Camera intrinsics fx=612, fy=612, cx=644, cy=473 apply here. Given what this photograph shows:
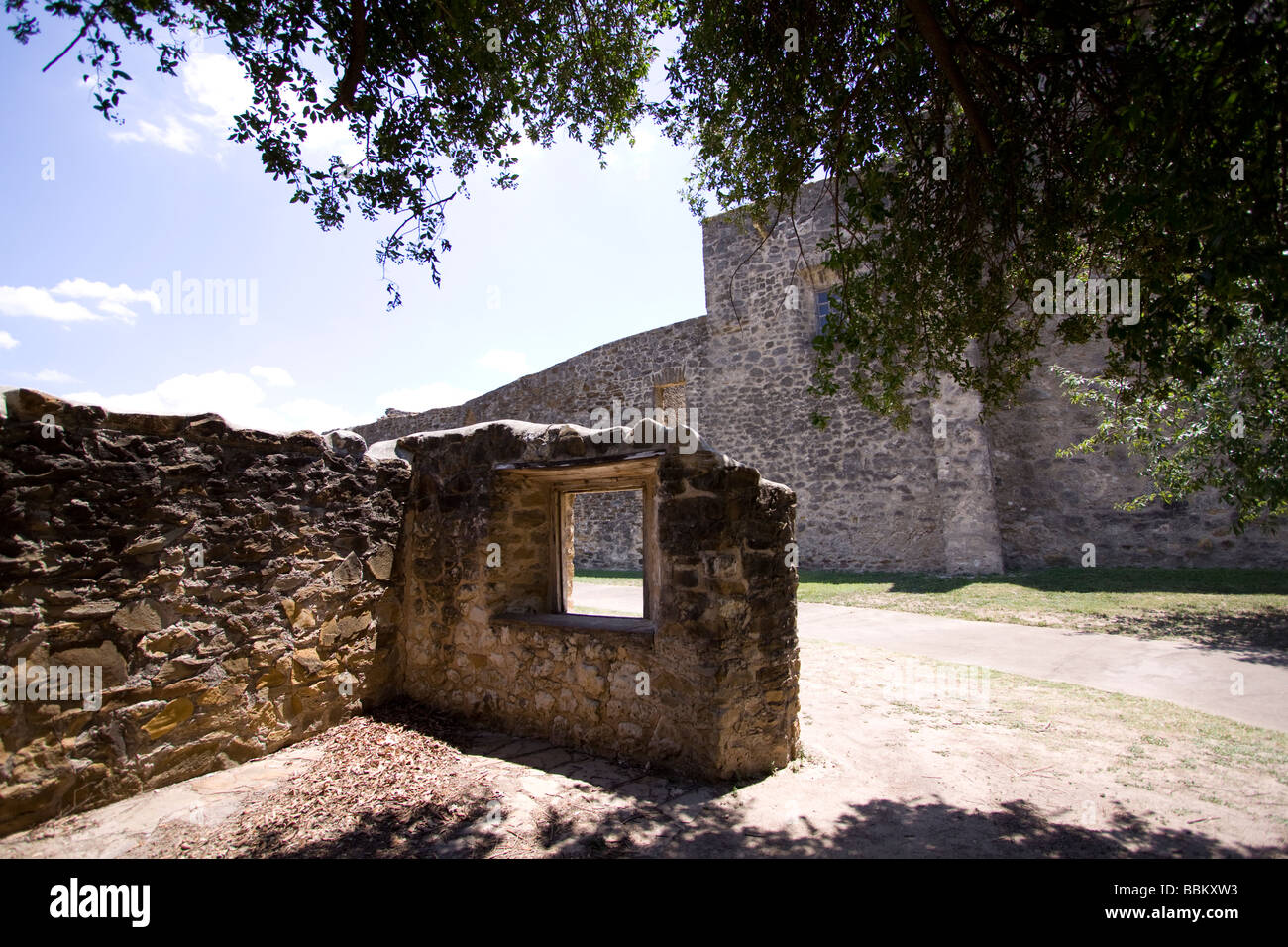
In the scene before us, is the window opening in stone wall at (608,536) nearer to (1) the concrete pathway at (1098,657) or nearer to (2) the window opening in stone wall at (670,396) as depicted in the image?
(2) the window opening in stone wall at (670,396)

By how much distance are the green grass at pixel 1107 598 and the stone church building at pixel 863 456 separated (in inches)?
22.9

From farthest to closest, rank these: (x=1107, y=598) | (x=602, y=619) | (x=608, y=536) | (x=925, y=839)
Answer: (x=608, y=536), (x=1107, y=598), (x=602, y=619), (x=925, y=839)

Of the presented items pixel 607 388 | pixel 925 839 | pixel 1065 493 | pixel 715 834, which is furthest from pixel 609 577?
pixel 925 839

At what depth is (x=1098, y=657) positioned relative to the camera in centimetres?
590

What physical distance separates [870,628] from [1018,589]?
3332 mm

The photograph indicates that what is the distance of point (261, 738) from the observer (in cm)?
375

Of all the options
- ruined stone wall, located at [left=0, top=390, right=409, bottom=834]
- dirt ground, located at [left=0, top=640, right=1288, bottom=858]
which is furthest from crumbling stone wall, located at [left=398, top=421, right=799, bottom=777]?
ruined stone wall, located at [left=0, top=390, right=409, bottom=834]

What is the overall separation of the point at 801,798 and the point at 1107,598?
7.42 metres

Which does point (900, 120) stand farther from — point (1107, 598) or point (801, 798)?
point (1107, 598)

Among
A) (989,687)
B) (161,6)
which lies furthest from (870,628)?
(161,6)

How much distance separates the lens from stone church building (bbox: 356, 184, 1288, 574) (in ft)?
34.7

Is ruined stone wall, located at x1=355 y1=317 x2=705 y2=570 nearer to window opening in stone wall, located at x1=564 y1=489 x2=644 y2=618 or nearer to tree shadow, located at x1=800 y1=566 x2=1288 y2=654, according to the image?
window opening in stone wall, located at x1=564 y1=489 x2=644 y2=618

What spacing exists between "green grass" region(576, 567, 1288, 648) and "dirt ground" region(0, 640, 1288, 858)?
3.06 meters
